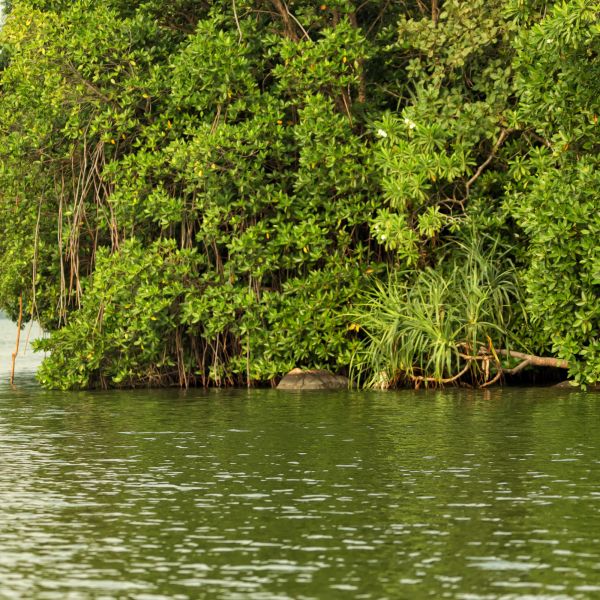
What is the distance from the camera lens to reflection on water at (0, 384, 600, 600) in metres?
8.26

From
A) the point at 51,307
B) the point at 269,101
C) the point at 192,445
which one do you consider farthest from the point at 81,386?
the point at 192,445

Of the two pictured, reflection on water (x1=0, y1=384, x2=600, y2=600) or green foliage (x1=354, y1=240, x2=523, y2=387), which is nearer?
reflection on water (x1=0, y1=384, x2=600, y2=600)

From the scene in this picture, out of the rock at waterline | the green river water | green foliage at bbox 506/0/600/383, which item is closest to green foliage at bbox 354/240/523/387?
the rock at waterline

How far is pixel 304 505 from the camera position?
11.0 metres

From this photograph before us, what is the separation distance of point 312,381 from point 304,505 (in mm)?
14119

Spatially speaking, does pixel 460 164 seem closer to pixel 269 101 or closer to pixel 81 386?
pixel 269 101

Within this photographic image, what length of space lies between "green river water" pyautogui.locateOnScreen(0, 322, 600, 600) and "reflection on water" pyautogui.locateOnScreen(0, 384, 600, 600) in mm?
19

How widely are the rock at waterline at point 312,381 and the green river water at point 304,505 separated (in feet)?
17.5

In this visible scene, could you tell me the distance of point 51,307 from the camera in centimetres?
3008

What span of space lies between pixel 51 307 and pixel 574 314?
11587mm

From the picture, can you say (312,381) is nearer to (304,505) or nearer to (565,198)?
(565,198)

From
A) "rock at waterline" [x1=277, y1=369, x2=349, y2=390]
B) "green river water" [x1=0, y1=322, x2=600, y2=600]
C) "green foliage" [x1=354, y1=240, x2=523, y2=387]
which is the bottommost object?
"green river water" [x1=0, y1=322, x2=600, y2=600]

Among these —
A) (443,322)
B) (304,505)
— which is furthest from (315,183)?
(304,505)

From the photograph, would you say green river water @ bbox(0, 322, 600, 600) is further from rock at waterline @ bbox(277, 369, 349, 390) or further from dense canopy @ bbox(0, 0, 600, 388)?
rock at waterline @ bbox(277, 369, 349, 390)
